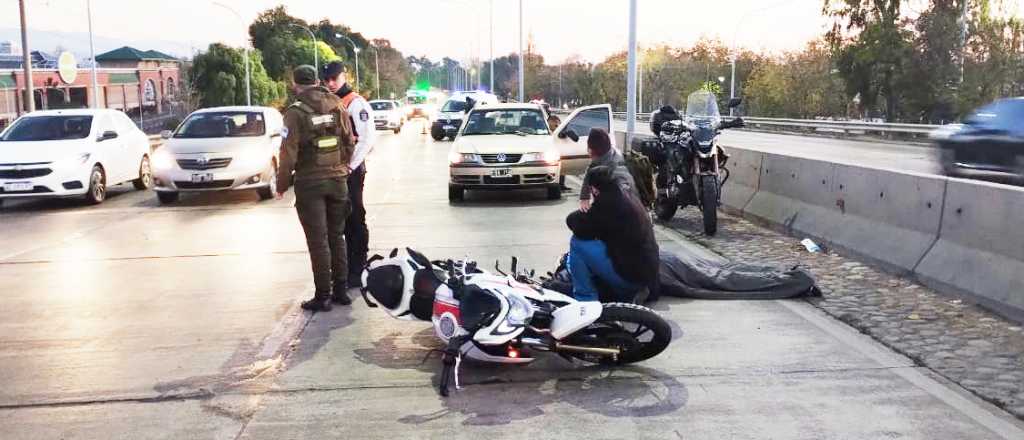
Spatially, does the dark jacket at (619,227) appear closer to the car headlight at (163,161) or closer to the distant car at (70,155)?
the car headlight at (163,161)

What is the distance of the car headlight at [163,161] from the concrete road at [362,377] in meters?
5.40

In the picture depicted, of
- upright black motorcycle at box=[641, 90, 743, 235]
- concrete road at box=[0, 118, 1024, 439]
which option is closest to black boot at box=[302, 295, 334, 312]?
concrete road at box=[0, 118, 1024, 439]

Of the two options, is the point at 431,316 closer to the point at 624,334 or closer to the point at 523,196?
the point at 624,334

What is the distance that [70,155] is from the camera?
13.7 meters

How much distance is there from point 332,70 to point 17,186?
343 inches

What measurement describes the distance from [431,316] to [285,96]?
6238cm

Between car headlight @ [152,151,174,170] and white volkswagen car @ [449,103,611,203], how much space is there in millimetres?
4465

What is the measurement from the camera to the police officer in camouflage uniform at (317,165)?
646 centimetres

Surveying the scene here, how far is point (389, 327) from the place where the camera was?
6.17 meters

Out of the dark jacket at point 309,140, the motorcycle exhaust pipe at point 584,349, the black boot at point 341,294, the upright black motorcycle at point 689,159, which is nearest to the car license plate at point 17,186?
the dark jacket at point 309,140

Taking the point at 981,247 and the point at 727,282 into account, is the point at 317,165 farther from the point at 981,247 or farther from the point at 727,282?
the point at 981,247

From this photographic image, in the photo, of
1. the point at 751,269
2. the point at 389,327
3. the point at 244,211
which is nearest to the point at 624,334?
the point at 389,327

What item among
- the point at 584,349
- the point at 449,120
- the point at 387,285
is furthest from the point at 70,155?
the point at 449,120

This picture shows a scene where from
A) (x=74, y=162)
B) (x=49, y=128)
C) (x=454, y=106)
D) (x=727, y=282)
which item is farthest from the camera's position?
(x=454, y=106)
